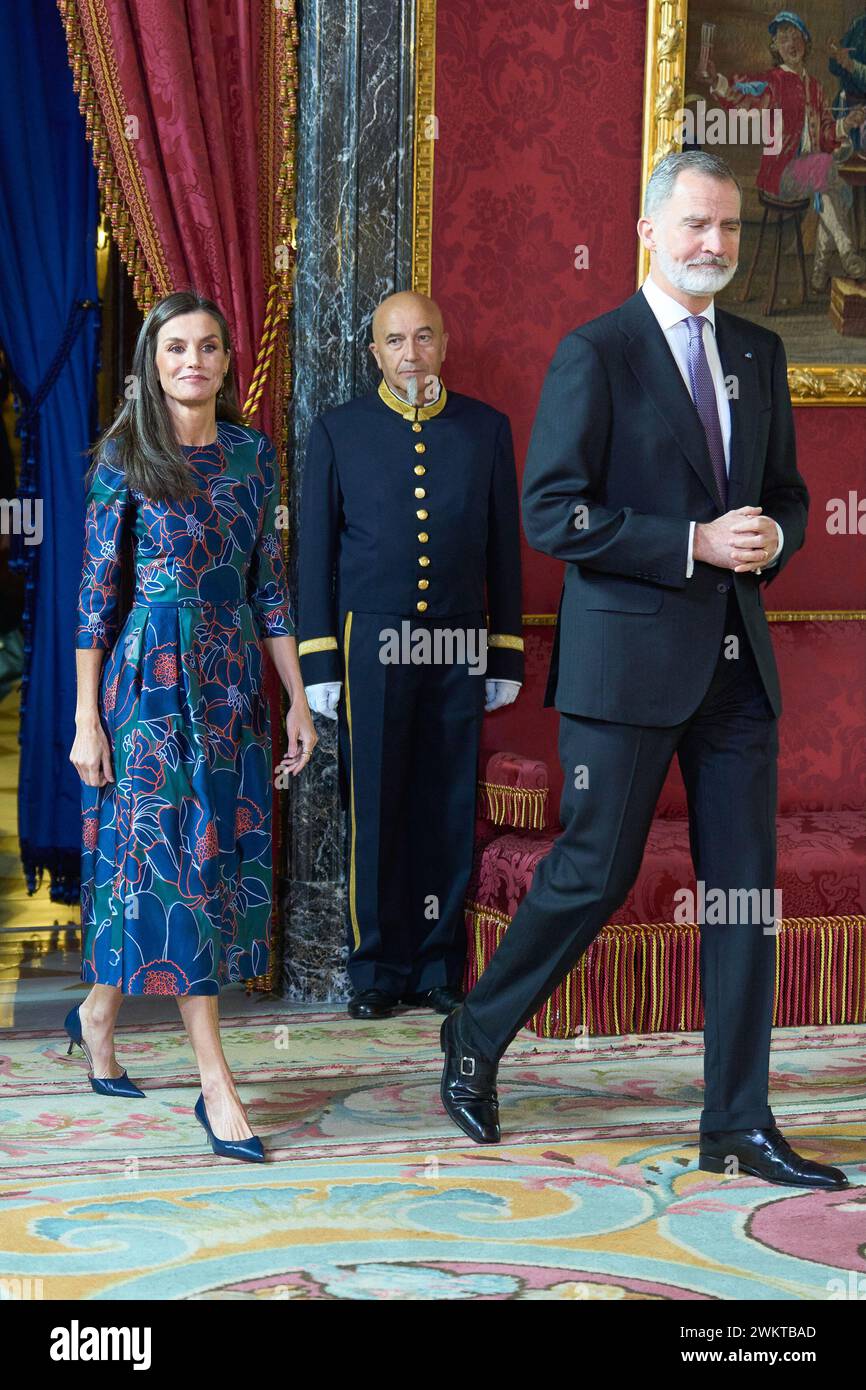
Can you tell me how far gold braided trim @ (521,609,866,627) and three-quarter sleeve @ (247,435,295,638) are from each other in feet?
4.47

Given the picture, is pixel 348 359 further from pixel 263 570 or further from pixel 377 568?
pixel 263 570

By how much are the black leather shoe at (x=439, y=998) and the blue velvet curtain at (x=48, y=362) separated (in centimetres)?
144

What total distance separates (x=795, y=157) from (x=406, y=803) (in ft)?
7.29

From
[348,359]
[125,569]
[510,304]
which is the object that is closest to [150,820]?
[125,569]

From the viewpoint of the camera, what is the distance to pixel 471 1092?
347 cm

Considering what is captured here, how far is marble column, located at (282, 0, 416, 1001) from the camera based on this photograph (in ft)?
14.8

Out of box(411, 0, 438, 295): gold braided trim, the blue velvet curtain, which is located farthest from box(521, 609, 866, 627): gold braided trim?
the blue velvet curtain

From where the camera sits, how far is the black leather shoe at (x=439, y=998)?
14.9ft

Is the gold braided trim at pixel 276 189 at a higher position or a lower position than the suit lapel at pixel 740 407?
higher

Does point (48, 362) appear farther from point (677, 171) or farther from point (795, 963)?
point (795, 963)

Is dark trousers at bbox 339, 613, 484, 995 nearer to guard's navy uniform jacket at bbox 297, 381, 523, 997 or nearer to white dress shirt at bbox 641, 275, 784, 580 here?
guard's navy uniform jacket at bbox 297, 381, 523, 997

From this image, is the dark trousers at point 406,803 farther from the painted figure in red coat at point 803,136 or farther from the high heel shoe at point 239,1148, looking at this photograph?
the painted figure in red coat at point 803,136

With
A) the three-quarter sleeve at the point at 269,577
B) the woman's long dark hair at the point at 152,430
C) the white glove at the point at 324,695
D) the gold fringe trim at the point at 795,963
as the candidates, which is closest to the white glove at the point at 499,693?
the white glove at the point at 324,695

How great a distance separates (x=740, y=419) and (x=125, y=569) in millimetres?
1273
